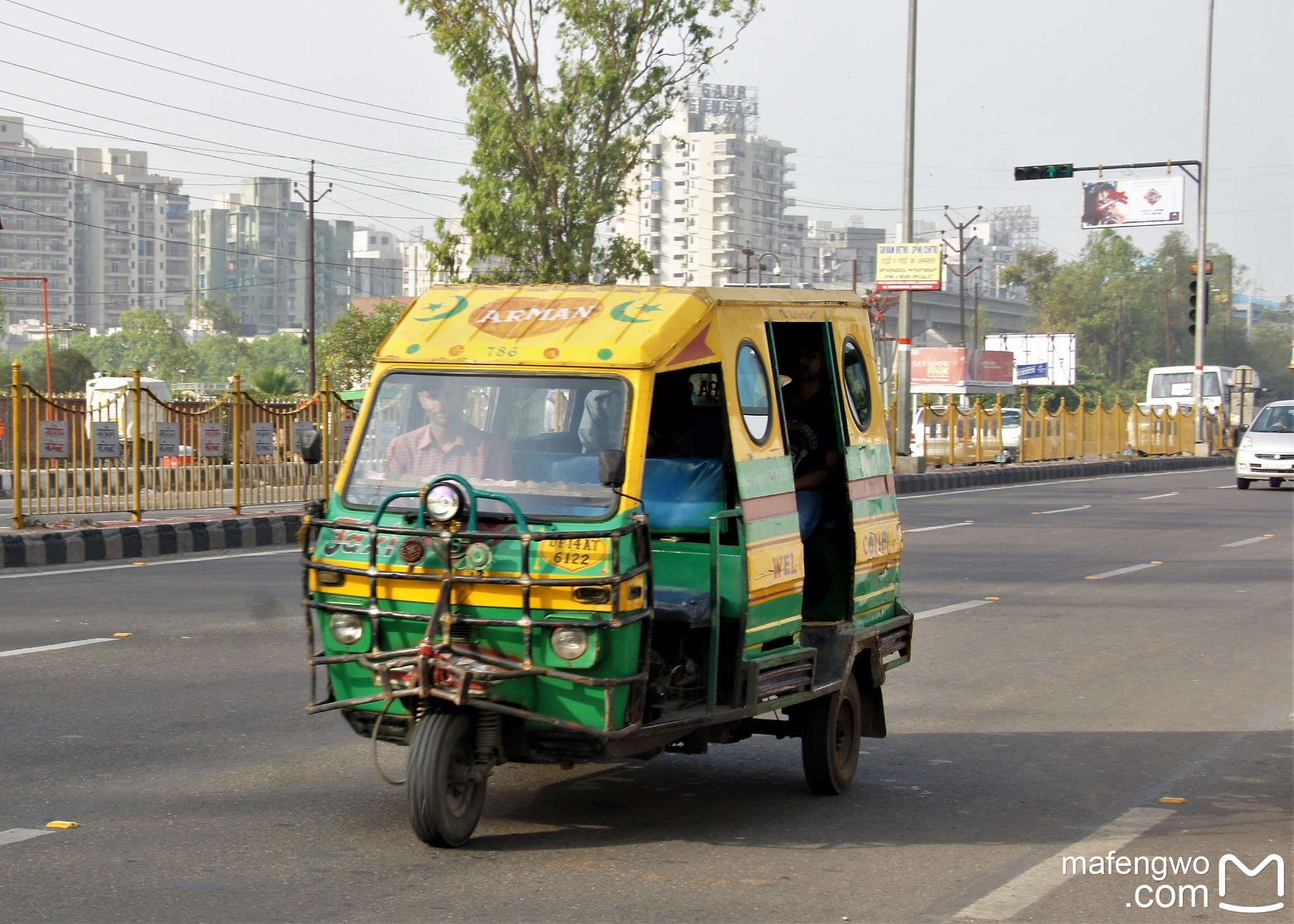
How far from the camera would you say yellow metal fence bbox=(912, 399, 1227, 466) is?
110 ft

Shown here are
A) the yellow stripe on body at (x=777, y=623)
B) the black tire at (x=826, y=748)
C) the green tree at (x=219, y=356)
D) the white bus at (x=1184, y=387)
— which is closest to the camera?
the yellow stripe on body at (x=777, y=623)

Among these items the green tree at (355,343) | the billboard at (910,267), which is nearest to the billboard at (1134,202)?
the green tree at (355,343)

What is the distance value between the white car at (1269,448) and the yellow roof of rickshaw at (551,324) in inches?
976

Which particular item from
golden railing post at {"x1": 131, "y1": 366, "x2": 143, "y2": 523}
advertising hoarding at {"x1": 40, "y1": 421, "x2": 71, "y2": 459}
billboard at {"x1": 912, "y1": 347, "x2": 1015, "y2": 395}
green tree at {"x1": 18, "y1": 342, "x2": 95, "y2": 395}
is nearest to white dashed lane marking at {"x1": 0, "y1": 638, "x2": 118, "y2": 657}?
advertising hoarding at {"x1": 40, "y1": 421, "x2": 71, "y2": 459}

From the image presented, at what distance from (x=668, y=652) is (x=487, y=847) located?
3.15 feet

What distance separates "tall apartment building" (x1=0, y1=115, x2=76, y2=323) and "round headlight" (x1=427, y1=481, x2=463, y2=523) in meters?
182

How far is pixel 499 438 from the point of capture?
555cm

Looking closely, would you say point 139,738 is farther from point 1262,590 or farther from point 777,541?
point 1262,590

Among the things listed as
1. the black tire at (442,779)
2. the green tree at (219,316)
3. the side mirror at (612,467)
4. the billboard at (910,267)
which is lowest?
the black tire at (442,779)

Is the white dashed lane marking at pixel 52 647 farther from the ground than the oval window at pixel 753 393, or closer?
closer

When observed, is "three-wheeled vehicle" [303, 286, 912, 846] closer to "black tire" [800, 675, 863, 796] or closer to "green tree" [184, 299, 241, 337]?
"black tire" [800, 675, 863, 796]

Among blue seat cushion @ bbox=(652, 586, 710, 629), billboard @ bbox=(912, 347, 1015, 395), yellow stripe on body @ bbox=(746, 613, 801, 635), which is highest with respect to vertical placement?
billboard @ bbox=(912, 347, 1015, 395)

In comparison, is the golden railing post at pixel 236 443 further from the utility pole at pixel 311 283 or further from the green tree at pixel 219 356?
the green tree at pixel 219 356

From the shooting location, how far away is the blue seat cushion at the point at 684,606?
5.40m
